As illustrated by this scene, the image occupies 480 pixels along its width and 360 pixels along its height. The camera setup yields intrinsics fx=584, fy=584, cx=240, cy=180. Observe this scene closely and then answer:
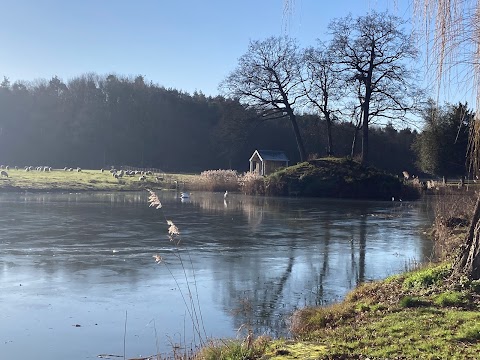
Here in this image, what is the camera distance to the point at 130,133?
74.0 metres

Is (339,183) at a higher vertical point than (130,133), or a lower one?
lower

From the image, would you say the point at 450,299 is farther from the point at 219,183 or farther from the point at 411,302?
the point at 219,183

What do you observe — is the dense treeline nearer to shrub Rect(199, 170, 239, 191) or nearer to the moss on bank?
shrub Rect(199, 170, 239, 191)

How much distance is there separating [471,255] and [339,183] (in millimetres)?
34038

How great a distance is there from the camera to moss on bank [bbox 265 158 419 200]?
4072 cm

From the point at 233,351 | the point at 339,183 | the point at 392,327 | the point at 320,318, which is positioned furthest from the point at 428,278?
the point at 339,183

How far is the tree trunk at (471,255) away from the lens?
715cm

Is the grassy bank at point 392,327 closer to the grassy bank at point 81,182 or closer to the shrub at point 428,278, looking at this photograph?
the shrub at point 428,278

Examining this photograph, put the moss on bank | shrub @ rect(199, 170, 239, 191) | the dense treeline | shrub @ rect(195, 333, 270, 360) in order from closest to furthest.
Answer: shrub @ rect(195, 333, 270, 360) < the moss on bank < shrub @ rect(199, 170, 239, 191) < the dense treeline

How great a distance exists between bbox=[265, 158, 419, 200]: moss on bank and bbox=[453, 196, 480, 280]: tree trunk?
33.4 metres

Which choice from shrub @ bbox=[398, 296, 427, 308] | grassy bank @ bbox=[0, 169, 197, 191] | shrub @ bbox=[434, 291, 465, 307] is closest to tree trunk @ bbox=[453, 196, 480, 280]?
shrub @ bbox=[434, 291, 465, 307]

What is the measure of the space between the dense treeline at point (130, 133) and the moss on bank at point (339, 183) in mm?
23077

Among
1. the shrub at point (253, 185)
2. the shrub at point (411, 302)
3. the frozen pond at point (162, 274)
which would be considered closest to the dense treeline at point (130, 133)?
the shrub at point (253, 185)

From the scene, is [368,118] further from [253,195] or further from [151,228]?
[151,228]
